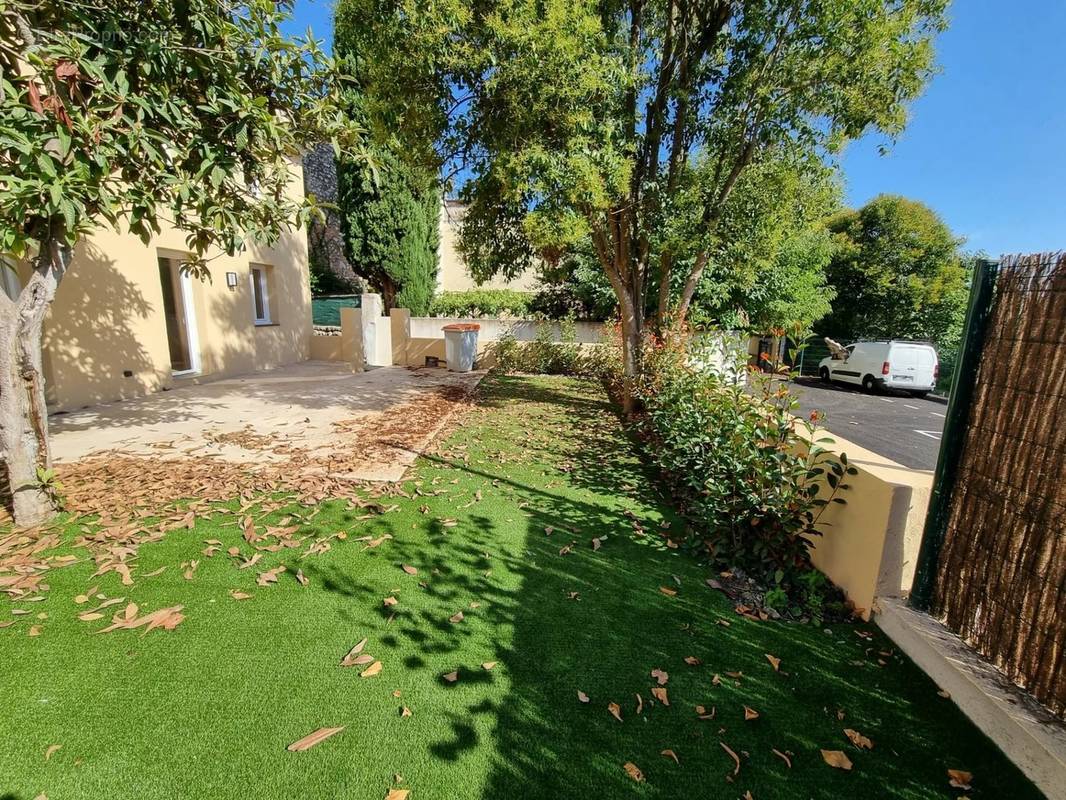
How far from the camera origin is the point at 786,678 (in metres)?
2.52

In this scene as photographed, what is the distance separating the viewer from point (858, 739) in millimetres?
2150

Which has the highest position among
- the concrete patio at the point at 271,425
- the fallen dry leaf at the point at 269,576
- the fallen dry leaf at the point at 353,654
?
the concrete patio at the point at 271,425

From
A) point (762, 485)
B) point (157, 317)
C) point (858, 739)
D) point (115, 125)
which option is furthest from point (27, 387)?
point (157, 317)

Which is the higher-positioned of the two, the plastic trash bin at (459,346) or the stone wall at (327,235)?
the stone wall at (327,235)

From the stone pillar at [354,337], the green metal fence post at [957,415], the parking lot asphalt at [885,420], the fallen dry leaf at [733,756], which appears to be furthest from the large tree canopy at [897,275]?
the fallen dry leaf at [733,756]

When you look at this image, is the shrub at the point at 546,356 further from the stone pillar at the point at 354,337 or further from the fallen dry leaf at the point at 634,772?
the fallen dry leaf at the point at 634,772

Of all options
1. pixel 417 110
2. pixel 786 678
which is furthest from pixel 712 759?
pixel 417 110

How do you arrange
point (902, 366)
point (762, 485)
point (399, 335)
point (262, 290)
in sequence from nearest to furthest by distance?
point (762, 485) → point (262, 290) → point (399, 335) → point (902, 366)

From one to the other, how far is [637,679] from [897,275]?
23.8 m

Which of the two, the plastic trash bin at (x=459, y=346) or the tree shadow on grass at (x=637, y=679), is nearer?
the tree shadow on grass at (x=637, y=679)

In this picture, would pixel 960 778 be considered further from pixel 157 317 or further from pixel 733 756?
pixel 157 317

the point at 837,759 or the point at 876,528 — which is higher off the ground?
the point at 876,528

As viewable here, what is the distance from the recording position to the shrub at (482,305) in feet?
62.4

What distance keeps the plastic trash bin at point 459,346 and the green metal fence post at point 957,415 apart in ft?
37.5
